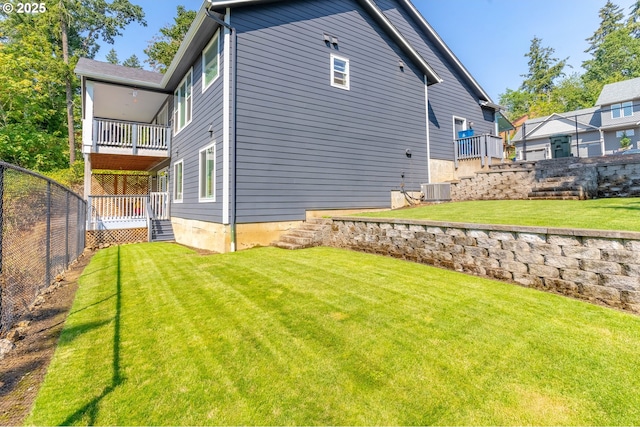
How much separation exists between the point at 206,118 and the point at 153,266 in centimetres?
445

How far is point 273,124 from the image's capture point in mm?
7914

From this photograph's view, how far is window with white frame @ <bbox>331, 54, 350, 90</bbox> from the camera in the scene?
9.14 meters

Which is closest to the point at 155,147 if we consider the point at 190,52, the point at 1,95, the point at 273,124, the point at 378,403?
the point at 190,52

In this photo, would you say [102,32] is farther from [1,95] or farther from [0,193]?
[0,193]

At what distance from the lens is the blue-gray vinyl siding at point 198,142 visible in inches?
300

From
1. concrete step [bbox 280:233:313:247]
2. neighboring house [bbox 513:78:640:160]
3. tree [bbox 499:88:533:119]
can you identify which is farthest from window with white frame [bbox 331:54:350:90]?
tree [bbox 499:88:533:119]

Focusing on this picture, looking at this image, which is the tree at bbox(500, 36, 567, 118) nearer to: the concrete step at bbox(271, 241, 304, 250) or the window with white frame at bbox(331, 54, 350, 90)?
the window with white frame at bbox(331, 54, 350, 90)

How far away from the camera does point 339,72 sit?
934 cm

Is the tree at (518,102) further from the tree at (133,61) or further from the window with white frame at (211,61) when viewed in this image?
the tree at (133,61)

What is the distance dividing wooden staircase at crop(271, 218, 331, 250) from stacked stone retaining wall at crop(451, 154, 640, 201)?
550 centimetres

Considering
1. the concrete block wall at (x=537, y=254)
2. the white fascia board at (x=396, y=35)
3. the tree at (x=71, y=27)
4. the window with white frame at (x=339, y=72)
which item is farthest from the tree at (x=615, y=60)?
the tree at (x=71, y=27)

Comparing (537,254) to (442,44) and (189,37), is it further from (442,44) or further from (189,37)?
(442,44)

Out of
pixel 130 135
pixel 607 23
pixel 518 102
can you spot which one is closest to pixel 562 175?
pixel 130 135

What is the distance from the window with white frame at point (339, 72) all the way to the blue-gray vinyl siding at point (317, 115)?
0.53 ft
